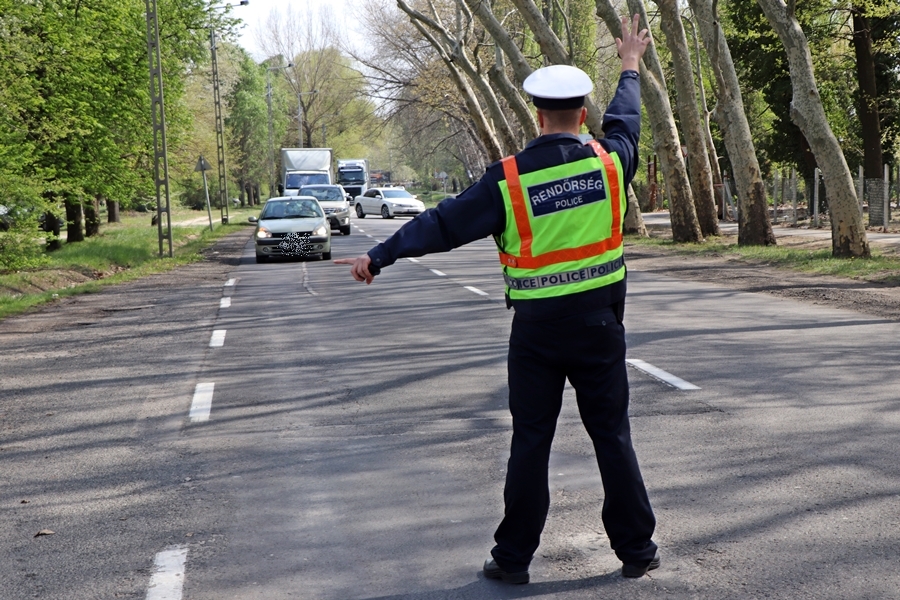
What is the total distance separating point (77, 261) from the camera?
26344mm

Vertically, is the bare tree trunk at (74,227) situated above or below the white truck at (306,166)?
below

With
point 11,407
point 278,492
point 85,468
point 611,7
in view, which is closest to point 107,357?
point 11,407

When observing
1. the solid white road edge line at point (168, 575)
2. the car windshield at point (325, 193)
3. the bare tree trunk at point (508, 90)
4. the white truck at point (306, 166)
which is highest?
the bare tree trunk at point (508, 90)

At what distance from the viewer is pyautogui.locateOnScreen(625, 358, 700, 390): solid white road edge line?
27.9 ft

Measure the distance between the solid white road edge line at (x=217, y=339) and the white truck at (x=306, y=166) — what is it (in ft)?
120

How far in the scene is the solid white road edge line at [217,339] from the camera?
470 inches

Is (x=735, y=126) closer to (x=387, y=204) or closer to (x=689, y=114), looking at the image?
(x=689, y=114)

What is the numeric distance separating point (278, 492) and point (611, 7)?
23372 mm

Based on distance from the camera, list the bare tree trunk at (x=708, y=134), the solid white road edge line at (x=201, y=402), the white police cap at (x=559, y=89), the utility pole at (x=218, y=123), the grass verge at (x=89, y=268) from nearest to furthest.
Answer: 1. the white police cap at (x=559, y=89)
2. the solid white road edge line at (x=201, y=402)
3. the grass verge at (x=89, y=268)
4. the bare tree trunk at (x=708, y=134)
5. the utility pole at (x=218, y=123)

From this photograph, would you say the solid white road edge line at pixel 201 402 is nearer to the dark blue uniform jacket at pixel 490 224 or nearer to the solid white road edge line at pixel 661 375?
the solid white road edge line at pixel 661 375

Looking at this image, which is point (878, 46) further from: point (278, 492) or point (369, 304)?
point (278, 492)

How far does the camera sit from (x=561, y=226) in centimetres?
437

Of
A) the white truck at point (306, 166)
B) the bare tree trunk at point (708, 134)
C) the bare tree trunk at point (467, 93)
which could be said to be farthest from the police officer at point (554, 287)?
the white truck at point (306, 166)

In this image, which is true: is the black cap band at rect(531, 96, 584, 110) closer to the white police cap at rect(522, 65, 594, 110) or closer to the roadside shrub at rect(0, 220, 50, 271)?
the white police cap at rect(522, 65, 594, 110)
